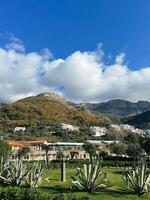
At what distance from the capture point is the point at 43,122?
5768 inches

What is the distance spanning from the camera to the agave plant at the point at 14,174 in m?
19.7

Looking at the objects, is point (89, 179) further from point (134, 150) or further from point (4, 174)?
point (134, 150)

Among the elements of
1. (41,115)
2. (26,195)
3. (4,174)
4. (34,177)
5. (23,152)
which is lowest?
(26,195)

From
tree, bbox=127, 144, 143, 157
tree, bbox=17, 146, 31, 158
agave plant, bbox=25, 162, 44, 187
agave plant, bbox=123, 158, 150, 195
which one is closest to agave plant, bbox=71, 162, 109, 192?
agave plant, bbox=123, 158, 150, 195

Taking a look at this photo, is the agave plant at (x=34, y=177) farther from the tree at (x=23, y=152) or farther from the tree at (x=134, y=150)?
the tree at (x=23, y=152)

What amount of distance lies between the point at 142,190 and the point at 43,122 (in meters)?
130

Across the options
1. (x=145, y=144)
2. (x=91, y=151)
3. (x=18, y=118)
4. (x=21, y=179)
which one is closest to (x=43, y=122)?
(x=18, y=118)

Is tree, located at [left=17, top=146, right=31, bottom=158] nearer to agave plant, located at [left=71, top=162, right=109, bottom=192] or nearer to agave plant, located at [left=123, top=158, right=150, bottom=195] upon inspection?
agave plant, located at [left=71, top=162, right=109, bottom=192]

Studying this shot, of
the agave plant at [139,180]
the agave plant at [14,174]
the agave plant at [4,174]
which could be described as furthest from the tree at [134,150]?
the agave plant at [139,180]

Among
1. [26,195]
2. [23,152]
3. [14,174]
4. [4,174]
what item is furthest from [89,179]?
[23,152]

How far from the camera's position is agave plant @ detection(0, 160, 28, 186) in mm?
19703

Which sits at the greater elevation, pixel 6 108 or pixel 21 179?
pixel 6 108

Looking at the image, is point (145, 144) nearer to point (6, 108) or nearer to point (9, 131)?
point (9, 131)

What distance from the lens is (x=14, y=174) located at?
784 inches
